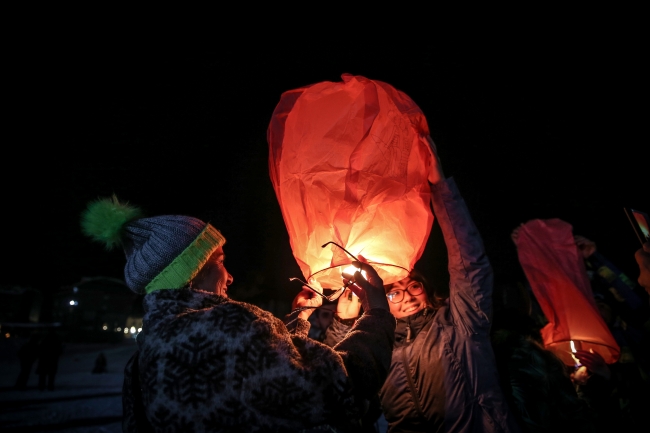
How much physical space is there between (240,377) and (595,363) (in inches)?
122

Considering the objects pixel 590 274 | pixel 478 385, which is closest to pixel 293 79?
pixel 478 385

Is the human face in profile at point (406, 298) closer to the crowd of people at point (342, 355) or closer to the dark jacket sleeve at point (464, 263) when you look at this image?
the crowd of people at point (342, 355)

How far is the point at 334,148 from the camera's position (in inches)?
70.7

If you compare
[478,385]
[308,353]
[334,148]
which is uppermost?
[334,148]

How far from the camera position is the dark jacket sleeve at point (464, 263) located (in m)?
2.12

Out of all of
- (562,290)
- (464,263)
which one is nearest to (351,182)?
(464,263)

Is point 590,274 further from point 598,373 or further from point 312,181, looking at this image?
point 312,181

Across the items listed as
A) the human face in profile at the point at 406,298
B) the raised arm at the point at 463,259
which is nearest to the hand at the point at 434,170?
the raised arm at the point at 463,259

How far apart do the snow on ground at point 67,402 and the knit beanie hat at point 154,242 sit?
22.6 ft

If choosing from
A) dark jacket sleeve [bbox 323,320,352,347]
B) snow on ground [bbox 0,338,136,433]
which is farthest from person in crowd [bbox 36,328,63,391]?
dark jacket sleeve [bbox 323,320,352,347]

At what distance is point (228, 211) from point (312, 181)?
359 centimetres

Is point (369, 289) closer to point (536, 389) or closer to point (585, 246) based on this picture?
point (536, 389)

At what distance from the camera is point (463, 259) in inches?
84.7

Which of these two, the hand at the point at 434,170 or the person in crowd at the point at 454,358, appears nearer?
the person in crowd at the point at 454,358
